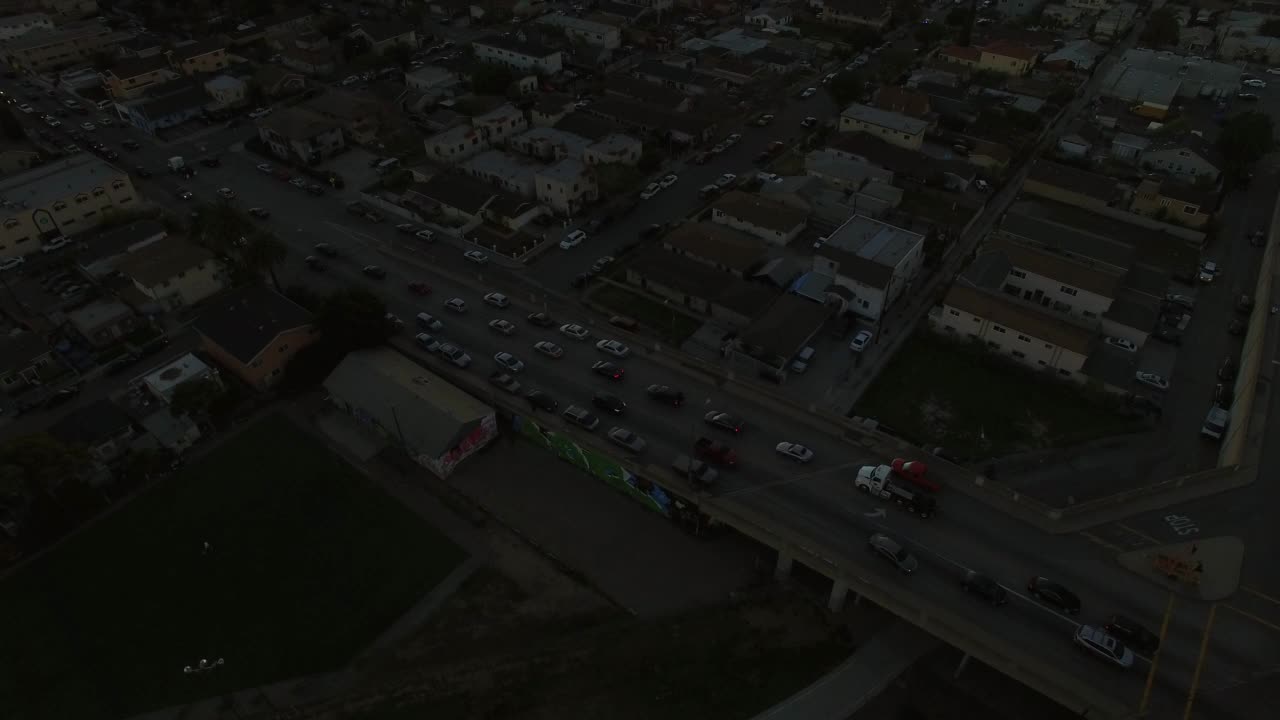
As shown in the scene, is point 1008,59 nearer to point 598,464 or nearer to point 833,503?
point 833,503

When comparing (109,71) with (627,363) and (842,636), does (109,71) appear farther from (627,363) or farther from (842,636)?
(842,636)

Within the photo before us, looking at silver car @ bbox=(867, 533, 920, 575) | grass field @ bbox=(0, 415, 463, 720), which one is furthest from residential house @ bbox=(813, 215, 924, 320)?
grass field @ bbox=(0, 415, 463, 720)

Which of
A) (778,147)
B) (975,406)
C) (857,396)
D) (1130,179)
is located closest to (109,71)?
(778,147)

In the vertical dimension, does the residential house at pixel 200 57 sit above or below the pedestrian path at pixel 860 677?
above

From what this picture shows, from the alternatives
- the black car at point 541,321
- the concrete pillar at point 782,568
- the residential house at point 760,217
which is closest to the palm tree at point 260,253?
the black car at point 541,321

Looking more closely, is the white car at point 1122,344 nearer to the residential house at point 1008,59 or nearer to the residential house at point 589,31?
the residential house at point 1008,59

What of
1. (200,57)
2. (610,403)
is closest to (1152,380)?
(610,403)
